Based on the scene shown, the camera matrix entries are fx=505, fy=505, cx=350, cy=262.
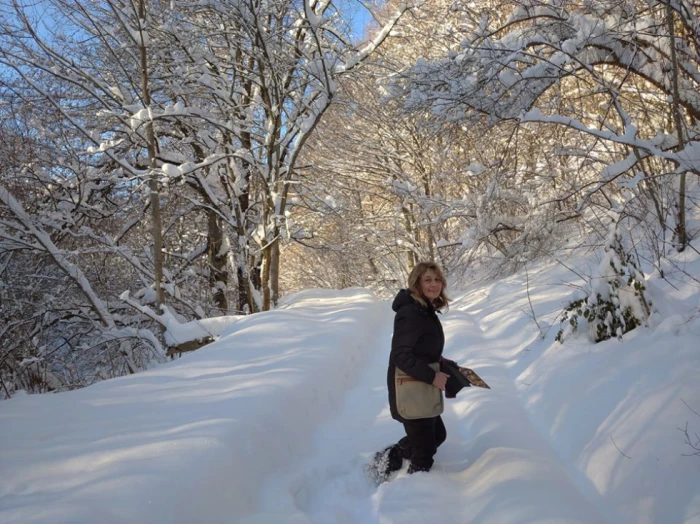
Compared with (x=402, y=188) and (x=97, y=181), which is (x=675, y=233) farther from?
(x=97, y=181)

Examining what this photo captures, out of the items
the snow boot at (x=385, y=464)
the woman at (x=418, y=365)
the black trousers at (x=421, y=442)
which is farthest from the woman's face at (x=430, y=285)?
the snow boot at (x=385, y=464)

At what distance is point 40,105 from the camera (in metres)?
10.3

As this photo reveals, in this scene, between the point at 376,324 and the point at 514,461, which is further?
the point at 376,324

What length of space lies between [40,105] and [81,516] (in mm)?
10403

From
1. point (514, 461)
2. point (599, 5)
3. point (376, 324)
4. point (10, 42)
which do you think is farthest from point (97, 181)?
point (514, 461)

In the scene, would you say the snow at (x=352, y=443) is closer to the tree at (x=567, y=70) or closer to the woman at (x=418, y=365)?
the woman at (x=418, y=365)

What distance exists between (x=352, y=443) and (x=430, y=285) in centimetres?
152

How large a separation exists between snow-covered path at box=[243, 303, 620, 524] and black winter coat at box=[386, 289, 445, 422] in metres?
0.53

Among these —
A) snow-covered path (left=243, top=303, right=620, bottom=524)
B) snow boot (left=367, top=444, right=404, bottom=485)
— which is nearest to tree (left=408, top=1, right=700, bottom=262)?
snow-covered path (left=243, top=303, right=620, bottom=524)

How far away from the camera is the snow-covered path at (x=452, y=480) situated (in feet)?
9.08

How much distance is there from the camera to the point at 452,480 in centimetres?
325

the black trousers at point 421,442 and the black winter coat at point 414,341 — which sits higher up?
the black winter coat at point 414,341

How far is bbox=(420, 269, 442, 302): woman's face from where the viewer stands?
3338mm

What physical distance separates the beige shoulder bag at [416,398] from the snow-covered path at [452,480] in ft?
1.40
